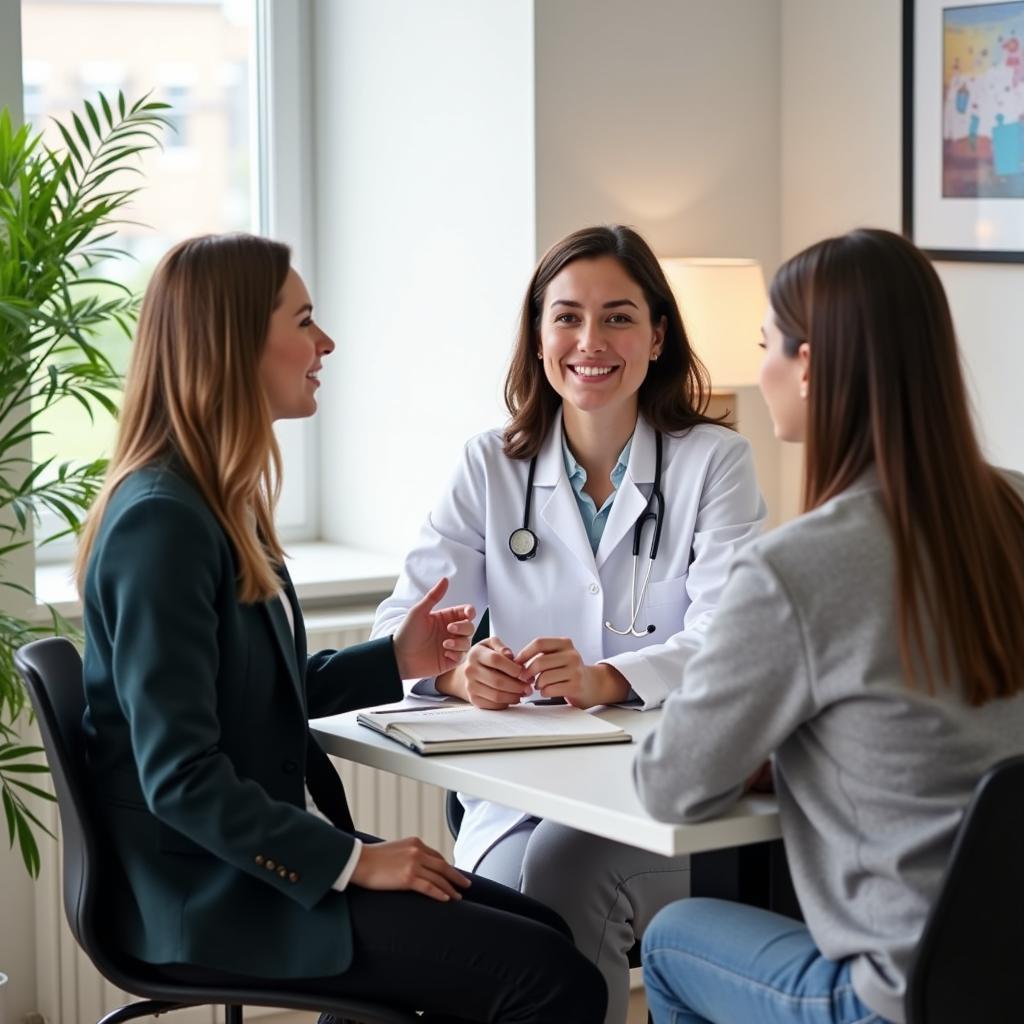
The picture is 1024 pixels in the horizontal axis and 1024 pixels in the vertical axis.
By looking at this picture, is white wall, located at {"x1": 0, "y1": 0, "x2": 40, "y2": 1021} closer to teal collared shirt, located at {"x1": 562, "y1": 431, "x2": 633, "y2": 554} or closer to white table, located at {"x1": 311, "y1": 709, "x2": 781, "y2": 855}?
teal collared shirt, located at {"x1": 562, "y1": 431, "x2": 633, "y2": 554}

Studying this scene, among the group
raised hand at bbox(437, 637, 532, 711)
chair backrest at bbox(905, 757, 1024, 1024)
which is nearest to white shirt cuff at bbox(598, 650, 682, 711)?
raised hand at bbox(437, 637, 532, 711)

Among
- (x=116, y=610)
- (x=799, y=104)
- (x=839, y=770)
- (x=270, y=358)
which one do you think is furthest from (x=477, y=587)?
(x=799, y=104)

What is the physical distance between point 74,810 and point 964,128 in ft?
7.86

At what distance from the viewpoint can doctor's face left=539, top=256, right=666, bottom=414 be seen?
2.63 metres

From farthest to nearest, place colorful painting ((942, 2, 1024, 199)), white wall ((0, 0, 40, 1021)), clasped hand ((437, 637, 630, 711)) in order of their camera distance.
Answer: colorful painting ((942, 2, 1024, 199)) → white wall ((0, 0, 40, 1021)) → clasped hand ((437, 637, 630, 711))

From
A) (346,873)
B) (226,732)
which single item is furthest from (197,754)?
(346,873)

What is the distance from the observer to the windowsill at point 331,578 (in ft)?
11.4

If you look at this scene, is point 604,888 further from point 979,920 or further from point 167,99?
point 167,99

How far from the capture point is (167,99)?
376cm

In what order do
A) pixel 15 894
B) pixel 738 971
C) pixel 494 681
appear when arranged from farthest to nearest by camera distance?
pixel 15 894, pixel 494 681, pixel 738 971

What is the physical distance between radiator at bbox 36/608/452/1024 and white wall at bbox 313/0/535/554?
44 cm

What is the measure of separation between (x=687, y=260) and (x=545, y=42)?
0.53 meters

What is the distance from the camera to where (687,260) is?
3.49 m

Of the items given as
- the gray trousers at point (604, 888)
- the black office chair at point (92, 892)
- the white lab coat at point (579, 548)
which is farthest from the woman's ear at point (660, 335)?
the black office chair at point (92, 892)
